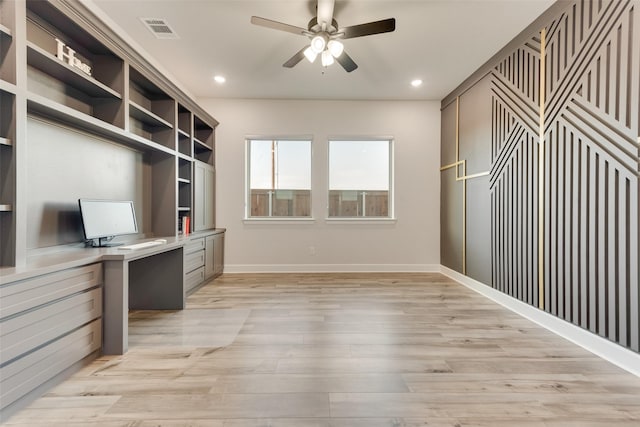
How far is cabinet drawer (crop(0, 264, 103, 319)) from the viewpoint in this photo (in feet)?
4.64

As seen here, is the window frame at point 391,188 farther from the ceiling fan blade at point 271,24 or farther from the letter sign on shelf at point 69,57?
the letter sign on shelf at point 69,57

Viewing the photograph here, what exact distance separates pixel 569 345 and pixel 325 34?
327cm

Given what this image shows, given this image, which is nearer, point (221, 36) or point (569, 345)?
point (569, 345)

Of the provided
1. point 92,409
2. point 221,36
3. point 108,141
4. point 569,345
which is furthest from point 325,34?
point 569,345

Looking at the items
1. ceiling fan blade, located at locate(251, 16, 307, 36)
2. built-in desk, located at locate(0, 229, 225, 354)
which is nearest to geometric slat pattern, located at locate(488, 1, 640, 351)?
ceiling fan blade, located at locate(251, 16, 307, 36)

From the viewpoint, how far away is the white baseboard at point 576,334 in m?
1.90

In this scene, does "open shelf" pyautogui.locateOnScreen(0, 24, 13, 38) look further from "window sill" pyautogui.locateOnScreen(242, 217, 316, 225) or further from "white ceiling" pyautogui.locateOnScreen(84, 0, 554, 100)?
"window sill" pyautogui.locateOnScreen(242, 217, 316, 225)

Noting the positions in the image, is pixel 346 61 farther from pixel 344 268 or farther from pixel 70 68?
pixel 344 268

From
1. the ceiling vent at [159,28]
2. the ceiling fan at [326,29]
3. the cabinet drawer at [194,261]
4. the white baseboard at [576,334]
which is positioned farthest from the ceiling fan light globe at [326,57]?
the white baseboard at [576,334]

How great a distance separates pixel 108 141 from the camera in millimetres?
2807

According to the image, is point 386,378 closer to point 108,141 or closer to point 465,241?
point 465,241

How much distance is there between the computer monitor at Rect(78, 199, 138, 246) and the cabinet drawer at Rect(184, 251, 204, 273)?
0.69 meters

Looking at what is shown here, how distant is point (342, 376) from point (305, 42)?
321 cm

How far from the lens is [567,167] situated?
7.82ft
